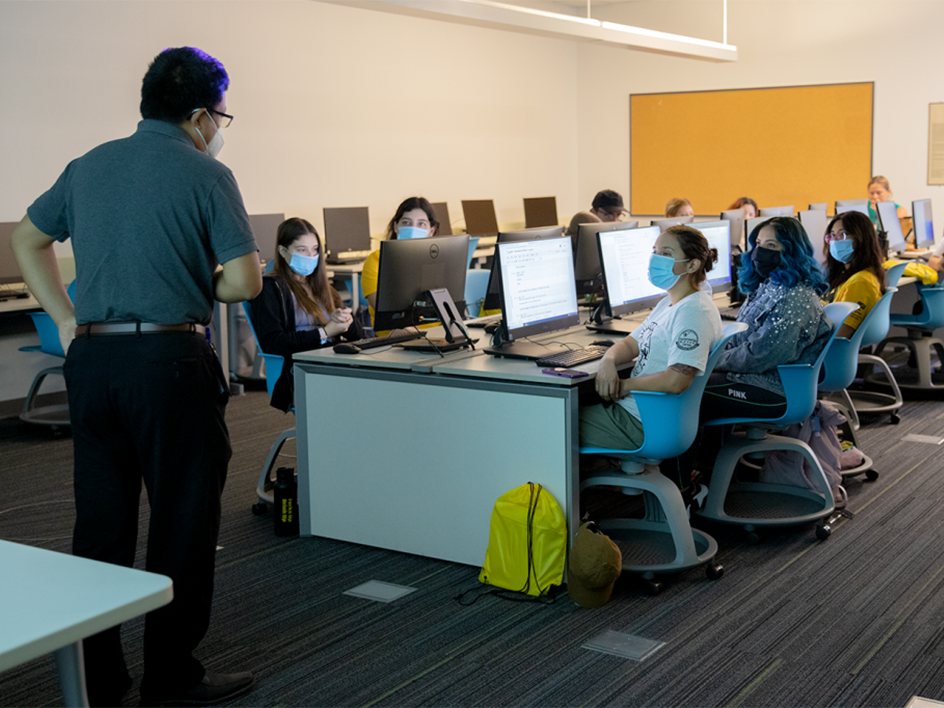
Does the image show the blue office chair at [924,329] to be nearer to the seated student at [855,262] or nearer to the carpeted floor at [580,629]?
the seated student at [855,262]

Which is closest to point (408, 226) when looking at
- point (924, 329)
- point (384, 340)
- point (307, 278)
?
point (307, 278)

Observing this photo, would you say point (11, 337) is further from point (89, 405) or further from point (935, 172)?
point (935, 172)

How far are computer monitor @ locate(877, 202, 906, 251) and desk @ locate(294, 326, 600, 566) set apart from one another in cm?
479

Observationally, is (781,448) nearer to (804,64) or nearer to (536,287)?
(536,287)

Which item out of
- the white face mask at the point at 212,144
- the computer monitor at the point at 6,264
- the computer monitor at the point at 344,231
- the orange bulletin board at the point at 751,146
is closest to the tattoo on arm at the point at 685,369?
the white face mask at the point at 212,144

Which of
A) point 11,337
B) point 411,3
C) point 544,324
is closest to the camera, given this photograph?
point 544,324

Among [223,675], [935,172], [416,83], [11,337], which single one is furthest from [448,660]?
[935,172]

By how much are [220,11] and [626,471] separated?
5.11 metres

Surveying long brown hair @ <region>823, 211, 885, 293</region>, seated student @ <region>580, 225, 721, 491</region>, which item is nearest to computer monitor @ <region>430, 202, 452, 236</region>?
long brown hair @ <region>823, 211, 885, 293</region>

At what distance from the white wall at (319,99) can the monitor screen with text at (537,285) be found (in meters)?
3.67

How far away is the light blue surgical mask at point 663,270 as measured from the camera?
3.16 m

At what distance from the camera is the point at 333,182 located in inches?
302

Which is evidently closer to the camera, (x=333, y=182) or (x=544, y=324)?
(x=544, y=324)

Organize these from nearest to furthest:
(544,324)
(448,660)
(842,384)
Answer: (448,660), (544,324), (842,384)
